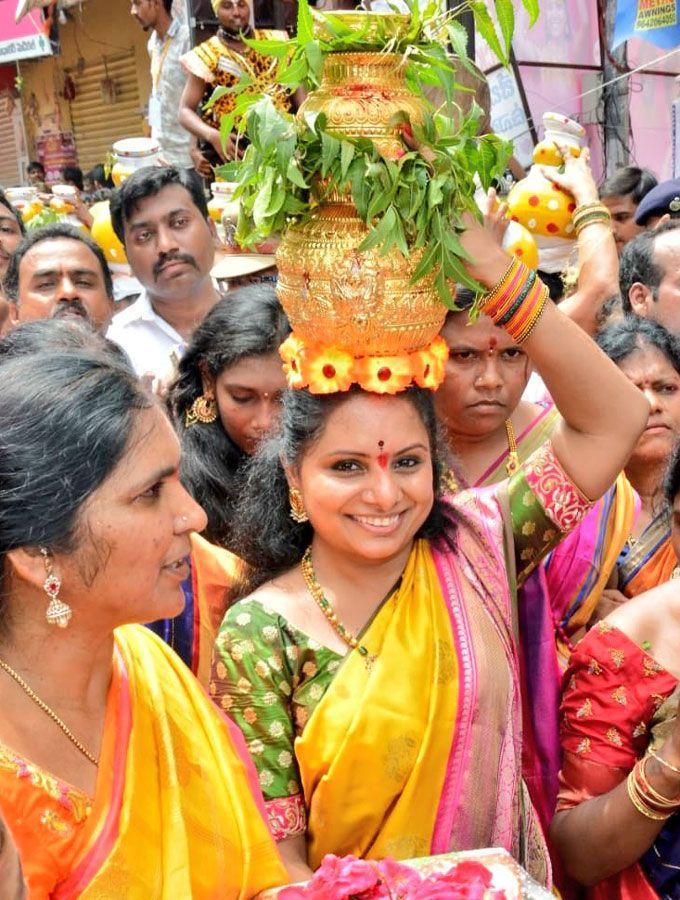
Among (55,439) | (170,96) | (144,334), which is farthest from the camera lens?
(170,96)

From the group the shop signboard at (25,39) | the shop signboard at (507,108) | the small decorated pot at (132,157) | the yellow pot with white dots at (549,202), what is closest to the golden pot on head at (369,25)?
the yellow pot with white dots at (549,202)

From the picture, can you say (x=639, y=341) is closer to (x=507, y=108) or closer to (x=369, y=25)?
(x=369, y=25)

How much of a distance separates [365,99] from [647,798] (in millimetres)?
1495

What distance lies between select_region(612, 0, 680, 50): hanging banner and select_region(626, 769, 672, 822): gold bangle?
5309 mm

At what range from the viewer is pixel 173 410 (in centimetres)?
343

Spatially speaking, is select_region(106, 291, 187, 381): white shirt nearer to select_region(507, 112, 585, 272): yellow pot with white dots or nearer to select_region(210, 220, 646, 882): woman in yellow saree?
select_region(507, 112, 585, 272): yellow pot with white dots

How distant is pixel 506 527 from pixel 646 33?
498cm

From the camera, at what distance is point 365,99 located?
2.08 metres

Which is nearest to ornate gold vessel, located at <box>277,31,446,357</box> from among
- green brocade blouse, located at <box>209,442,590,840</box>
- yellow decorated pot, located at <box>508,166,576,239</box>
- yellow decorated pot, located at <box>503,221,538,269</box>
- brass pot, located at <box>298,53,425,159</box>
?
brass pot, located at <box>298,53,425,159</box>

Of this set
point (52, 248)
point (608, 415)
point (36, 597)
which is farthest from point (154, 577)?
point (52, 248)

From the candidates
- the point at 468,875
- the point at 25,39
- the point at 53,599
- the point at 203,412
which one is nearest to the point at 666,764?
the point at 468,875

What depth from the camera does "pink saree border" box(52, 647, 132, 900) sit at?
1.78 meters

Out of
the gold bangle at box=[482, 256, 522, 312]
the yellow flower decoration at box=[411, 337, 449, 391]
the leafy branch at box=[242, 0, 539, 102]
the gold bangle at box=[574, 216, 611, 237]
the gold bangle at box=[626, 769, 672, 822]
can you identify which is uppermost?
the leafy branch at box=[242, 0, 539, 102]

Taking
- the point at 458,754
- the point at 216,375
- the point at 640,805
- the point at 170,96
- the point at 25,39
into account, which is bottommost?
the point at 640,805
